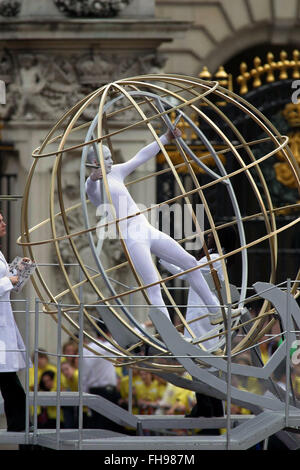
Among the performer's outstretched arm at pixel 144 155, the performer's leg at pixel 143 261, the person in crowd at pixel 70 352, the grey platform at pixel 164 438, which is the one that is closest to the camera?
the grey platform at pixel 164 438

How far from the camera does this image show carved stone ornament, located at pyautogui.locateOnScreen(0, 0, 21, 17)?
54.7ft

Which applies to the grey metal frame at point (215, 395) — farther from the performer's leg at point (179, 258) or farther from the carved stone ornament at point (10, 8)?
the carved stone ornament at point (10, 8)

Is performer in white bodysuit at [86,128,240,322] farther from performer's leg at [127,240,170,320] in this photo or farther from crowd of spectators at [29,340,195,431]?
crowd of spectators at [29,340,195,431]

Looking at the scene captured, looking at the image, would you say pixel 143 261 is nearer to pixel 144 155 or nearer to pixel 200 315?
pixel 144 155

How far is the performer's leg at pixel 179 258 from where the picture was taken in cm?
1092

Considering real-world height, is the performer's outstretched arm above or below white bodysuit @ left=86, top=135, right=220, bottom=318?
above

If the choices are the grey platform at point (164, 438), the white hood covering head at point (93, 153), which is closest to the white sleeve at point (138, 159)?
the white hood covering head at point (93, 153)

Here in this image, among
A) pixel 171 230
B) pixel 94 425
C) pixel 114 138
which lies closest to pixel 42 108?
pixel 114 138

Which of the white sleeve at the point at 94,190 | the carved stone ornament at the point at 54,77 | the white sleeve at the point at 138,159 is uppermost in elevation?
the carved stone ornament at the point at 54,77

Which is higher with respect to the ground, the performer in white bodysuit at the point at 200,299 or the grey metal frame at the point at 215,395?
the performer in white bodysuit at the point at 200,299

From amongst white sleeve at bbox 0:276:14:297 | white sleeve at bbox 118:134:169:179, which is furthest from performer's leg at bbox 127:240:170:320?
white sleeve at bbox 0:276:14:297

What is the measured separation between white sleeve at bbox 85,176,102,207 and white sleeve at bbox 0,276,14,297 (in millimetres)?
853

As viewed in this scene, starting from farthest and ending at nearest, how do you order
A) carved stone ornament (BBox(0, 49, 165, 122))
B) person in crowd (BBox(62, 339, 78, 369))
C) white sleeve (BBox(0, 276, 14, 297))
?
carved stone ornament (BBox(0, 49, 165, 122))
person in crowd (BBox(62, 339, 78, 369))
white sleeve (BBox(0, 276, 14, 297))

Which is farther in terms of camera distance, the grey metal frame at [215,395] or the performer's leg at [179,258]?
the performer's leg at [179,258]
